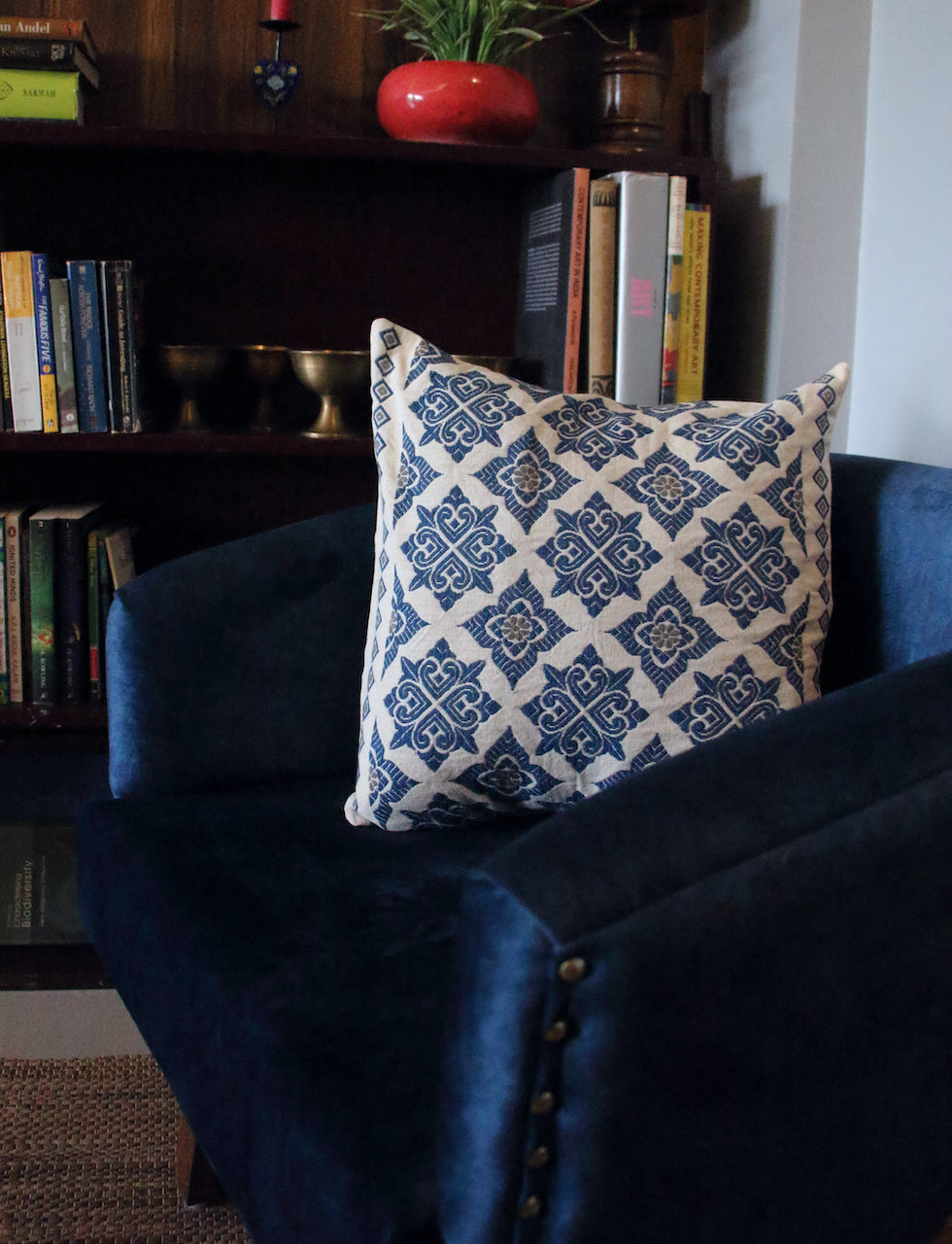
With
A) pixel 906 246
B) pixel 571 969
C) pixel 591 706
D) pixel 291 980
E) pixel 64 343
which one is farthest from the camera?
pixel 64 343

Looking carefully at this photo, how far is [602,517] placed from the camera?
1015mm

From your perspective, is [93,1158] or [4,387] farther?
[4,387]

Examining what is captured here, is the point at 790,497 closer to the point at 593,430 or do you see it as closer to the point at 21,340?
the point at 593,430

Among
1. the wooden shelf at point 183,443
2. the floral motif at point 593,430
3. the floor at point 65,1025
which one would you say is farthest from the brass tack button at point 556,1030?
the wooden shelf at point 183,443

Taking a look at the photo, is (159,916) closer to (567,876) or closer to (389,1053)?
(389,1053)

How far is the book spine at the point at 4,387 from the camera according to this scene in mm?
1579

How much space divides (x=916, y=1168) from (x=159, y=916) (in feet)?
1.79

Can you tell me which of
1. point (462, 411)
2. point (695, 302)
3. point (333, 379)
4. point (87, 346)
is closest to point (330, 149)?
point (333, 379)

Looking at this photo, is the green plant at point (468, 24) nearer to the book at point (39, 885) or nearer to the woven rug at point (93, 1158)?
the book at point (39, 885)

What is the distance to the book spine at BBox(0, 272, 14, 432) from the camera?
5.18 feet

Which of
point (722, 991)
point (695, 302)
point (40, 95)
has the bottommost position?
point (722, 991)

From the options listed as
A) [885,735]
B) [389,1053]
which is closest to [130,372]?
[389,1053]

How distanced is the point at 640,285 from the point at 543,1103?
1243mm

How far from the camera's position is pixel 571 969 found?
1.68ft
